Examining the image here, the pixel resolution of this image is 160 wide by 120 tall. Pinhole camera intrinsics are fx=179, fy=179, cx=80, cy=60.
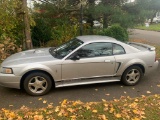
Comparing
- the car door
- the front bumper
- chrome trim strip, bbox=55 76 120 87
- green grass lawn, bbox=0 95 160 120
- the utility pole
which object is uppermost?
the utility pole

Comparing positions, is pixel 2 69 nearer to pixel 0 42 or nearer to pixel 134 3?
pixel 0 42

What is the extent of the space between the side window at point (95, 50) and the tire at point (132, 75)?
0.75 meters

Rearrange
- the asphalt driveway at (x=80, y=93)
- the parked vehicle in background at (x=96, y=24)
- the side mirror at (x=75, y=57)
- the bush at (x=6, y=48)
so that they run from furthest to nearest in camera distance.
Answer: the parked vehicle in background at (x=96, y=24)
the bush at (x=6, y=48)
the side mirror at (x=75, y=57)
the asphalt driveway at (x=80, y=93)

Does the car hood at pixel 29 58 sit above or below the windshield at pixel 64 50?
below

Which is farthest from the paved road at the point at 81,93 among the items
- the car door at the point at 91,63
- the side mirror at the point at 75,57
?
the side mirror at the point at 75,57

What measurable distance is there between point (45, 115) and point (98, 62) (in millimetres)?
1880

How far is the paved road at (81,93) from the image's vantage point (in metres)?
4.08

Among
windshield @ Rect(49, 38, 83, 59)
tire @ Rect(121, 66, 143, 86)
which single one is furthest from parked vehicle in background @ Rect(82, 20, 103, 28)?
tire @ Rect(121, 66, 143, 86)

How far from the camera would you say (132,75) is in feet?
16.3

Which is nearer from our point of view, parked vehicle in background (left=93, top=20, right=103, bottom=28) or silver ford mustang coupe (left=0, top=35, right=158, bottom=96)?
silver ford mustang coupe (left=0, top=35, right=158, bottom=96)

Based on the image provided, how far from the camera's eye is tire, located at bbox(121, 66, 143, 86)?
16.1 ft

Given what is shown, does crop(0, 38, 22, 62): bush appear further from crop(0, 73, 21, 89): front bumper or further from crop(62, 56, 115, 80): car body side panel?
crop(62, 56, 115, 80): car body side panel

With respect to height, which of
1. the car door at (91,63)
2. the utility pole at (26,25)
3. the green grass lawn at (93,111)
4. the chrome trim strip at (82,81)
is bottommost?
the green grass lawn at (93,111)

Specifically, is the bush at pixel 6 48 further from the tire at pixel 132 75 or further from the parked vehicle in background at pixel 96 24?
the parked vehicle in background at pixel 96 24
